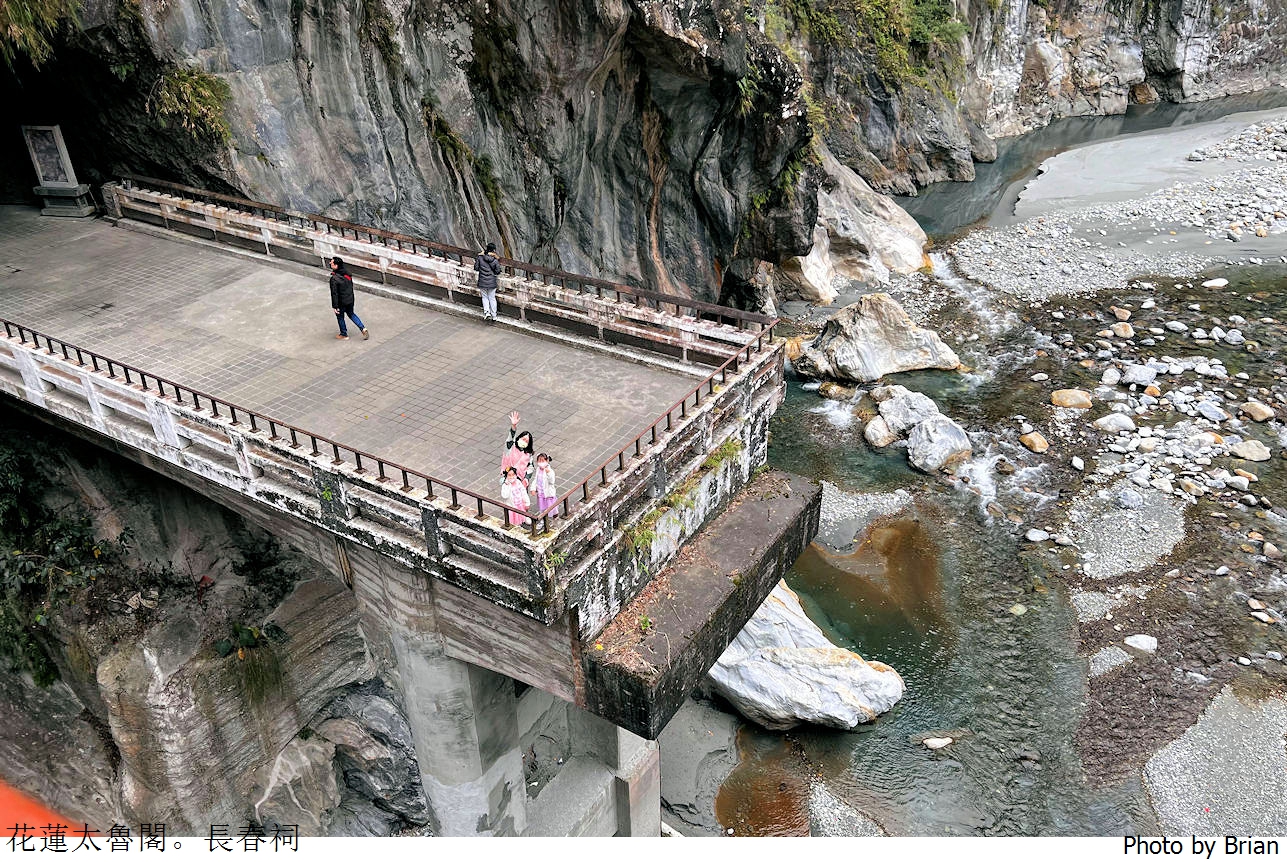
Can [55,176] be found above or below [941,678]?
above

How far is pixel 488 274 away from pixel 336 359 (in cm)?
313

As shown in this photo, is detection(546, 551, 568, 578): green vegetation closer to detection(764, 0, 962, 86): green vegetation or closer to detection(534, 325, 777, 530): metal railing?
detection(534, 325, 777, 530): metal railing

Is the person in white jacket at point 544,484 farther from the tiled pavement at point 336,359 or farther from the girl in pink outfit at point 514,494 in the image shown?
the tiled pavement at point 336,359

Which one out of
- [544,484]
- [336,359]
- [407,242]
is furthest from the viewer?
[407,242]

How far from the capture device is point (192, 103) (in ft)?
67.7

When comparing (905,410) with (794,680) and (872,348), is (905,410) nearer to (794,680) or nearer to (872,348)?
(872,348)

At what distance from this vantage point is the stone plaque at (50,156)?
21.6 m

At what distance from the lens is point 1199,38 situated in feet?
239

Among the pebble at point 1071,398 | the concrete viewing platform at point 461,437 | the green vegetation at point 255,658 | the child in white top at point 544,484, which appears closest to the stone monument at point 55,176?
the concrete viewing platform at point 461,437

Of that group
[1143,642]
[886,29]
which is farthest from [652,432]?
[886,29]

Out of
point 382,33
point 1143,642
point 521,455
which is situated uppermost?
point 382,33

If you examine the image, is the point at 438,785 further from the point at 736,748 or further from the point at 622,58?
the point at 622,58

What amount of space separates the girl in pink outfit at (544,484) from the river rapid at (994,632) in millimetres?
12072

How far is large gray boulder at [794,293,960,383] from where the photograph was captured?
36094mm
